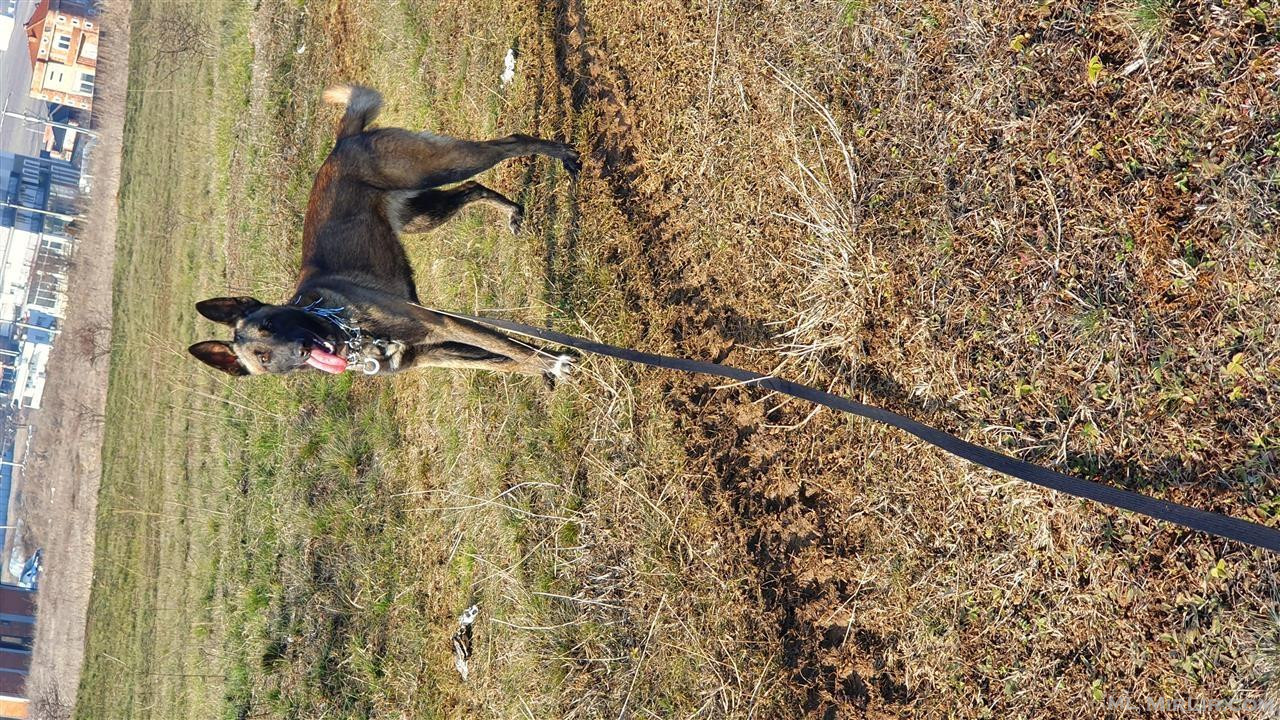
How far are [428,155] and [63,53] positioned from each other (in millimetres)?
18678

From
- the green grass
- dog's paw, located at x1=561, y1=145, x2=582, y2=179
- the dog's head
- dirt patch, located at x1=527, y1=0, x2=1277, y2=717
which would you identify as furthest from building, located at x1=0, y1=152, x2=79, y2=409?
dirt patch, located at x1=527, y1=0, x2=1277, y2=717

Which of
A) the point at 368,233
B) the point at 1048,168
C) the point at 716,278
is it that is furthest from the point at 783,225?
the point at 368,233

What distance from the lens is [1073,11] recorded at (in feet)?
11.4

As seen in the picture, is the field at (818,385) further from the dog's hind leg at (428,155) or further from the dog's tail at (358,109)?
the dog's tail at (358,109)

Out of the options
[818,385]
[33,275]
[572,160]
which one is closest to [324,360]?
[572,160]

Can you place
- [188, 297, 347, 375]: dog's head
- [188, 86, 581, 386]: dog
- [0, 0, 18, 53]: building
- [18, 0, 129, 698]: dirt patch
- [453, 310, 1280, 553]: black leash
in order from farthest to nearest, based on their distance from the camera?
1. [0, 0, 18, 53]: building
2. [18, 0, 129, 698]: dirt patch
3. [188, 86, 581, 386]: dog
4. [188, 297, 347, 375]: dog's head
5. [453, 310, 1280, 553]: black leash

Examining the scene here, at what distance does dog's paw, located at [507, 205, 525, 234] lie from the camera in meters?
6.42

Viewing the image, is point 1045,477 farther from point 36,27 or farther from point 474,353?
point 36,27

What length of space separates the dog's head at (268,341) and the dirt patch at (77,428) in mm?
9063

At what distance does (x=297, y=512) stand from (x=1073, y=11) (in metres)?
7.83

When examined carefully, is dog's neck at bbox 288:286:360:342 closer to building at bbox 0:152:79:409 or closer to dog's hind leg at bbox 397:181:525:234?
dog's hind leg at bbox 397:181:525:234

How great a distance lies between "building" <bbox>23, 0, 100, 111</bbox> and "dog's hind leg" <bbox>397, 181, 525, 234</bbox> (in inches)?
613

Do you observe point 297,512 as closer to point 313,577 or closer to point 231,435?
point 313,577

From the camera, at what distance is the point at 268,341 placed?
16.9ft
